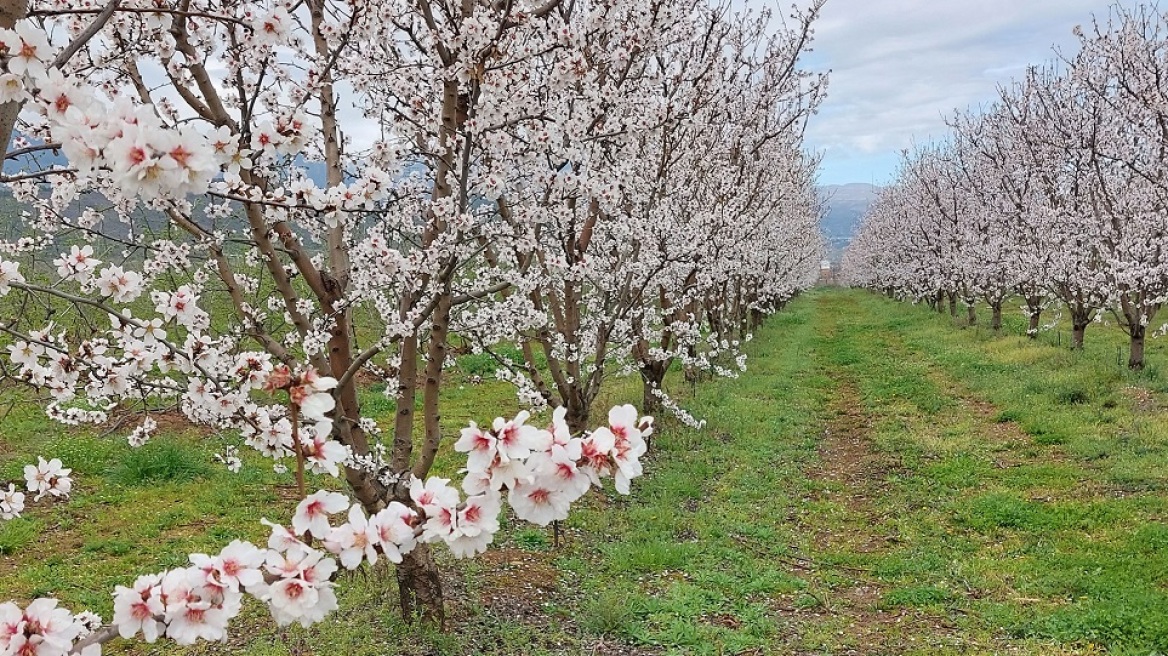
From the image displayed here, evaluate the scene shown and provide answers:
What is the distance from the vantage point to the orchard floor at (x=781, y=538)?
553 cm

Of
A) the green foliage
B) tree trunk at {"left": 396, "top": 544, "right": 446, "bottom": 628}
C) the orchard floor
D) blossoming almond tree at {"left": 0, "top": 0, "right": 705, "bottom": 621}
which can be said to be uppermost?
blossoming almond tree at {"left": 0, "top": 0, "right": 705, "bottom": 621}

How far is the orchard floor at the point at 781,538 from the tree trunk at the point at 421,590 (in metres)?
0.16

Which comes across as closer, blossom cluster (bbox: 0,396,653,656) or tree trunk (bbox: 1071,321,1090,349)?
blossom cluster (bbox: 0,396,653,656)

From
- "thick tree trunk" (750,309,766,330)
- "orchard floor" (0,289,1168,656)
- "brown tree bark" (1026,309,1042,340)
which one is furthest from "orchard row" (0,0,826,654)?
"thick tree trunk" (750,309,766,330)

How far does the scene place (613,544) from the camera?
7.34 m

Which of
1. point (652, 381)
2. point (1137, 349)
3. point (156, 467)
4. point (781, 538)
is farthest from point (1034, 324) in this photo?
point (156, 467)

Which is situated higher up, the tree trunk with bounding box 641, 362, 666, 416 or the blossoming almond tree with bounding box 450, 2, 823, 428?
the blossoming almond tree with bounding box 450, 2, 823, 428

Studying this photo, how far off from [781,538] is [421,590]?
3918mm

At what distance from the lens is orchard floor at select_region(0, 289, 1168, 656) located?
553 centimetres

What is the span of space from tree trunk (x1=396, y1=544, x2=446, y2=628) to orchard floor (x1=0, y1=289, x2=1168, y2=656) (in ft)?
0.52

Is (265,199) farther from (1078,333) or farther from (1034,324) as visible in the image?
(1034,324)

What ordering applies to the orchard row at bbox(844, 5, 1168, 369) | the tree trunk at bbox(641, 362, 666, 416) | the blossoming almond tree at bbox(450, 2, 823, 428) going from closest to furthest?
the blossoming almond tree at bbox(450, 2, 823, 428) → the tree trunk at bbox(641, 362, 666, 416) → the orchard row at bbox(844, 5, 1168, 369)

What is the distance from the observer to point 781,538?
7.62 meters

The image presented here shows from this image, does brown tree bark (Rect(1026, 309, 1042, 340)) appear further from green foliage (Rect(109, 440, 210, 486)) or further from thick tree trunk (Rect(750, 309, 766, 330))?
green foliage (Rect(109, 440, 210, 486))
